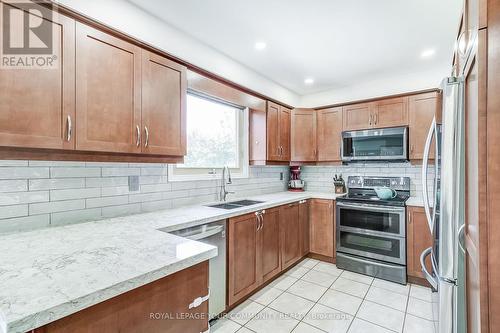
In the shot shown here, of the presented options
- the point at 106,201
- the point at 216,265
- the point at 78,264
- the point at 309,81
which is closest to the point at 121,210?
the point at 106,201

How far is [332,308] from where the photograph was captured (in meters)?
2.25

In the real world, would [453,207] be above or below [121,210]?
above

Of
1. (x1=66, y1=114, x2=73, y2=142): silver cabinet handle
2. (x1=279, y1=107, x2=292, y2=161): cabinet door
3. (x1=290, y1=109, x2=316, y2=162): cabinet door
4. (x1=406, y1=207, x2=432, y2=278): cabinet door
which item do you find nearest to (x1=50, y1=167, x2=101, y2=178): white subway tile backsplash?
(x1=66, y1=114, x2=73, y2=142): silver cabinet handle

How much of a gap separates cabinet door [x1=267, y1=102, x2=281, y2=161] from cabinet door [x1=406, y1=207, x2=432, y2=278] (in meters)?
1.73

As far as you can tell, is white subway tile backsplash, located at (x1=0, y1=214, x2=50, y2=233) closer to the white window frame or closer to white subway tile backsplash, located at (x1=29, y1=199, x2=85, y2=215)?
white subway tile backsplash, located at (x1=29, y1=199, x2=85, y2=215)

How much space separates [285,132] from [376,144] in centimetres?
125

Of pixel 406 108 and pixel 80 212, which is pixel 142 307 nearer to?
pixel 80 212

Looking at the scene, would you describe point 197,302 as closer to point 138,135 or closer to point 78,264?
point 78,264

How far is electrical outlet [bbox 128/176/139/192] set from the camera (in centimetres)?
200

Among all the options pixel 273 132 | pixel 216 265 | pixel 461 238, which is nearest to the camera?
pixel 461 238

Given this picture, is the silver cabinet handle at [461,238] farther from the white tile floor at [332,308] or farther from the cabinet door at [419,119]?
the cabinet door at [419,119]

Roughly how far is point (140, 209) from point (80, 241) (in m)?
0.78

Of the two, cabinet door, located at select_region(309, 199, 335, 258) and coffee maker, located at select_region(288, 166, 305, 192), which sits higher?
coffee maker, located at select_region(288, 166, 305, 192)

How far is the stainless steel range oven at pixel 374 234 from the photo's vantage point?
278 centimetres
